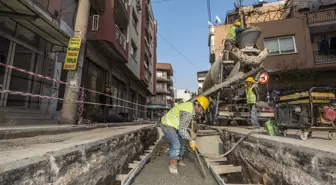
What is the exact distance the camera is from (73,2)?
7.36 metres

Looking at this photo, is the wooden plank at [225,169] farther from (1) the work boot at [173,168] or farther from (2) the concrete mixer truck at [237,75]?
(2) the concrete mixer truck at [237,75]

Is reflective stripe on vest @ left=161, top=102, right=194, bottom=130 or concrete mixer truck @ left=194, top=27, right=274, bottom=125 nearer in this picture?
reflective stripe on vest @ left=161, top=102, right=194, bottom=130

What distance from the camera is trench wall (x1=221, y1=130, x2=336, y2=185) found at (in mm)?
1914

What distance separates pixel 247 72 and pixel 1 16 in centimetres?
783

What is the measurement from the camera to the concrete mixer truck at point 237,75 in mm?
6635

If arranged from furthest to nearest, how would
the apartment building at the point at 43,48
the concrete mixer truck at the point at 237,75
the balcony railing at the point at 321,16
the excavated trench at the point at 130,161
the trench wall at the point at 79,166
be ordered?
the balcony railing at the point at 321,16
the concrete mixer truck at the point at 237,75
the apartment building at the point at 43,48
the excavated trench at the point at 130,161
the trench wall at the point at 79,166

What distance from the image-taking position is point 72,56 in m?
5.04

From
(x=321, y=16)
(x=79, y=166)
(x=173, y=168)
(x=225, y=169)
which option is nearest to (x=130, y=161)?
(x=173, y=168)

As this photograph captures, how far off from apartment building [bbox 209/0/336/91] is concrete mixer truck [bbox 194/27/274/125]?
555 centimetres

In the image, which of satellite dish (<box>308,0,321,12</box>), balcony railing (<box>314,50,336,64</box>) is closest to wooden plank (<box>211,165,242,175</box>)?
balcony railing (<box>314,50,336,64</box>)

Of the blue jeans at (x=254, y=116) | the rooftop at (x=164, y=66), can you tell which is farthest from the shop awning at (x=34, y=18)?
the rooftop at (x=164, y=66)

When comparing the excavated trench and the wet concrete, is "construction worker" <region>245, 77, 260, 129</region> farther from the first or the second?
the wet concrete

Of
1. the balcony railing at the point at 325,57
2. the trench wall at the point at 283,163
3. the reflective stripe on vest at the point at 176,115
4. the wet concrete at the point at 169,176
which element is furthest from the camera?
the balcony railing at the point at 325,57

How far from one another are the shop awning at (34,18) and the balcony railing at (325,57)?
15.0 m
